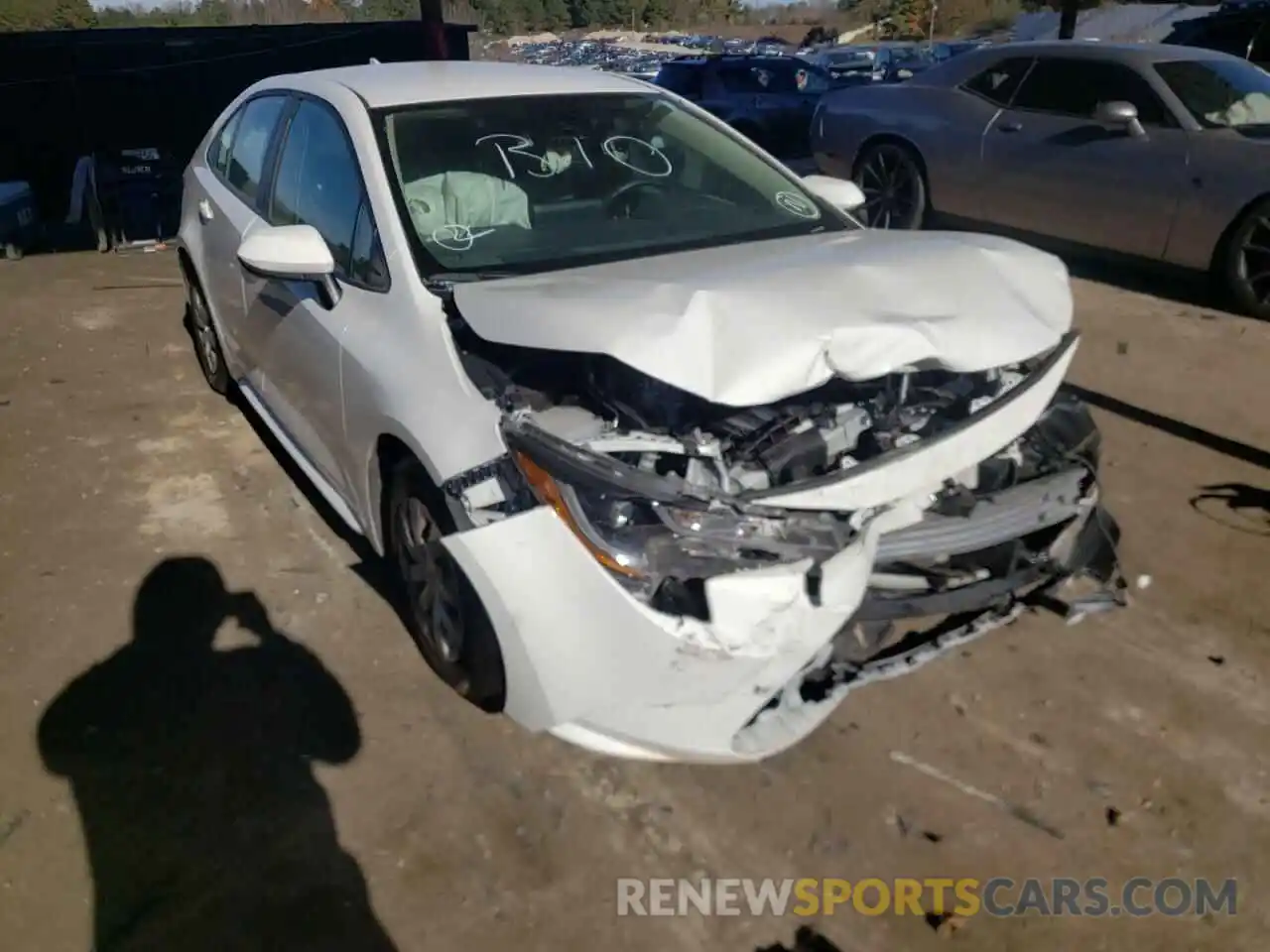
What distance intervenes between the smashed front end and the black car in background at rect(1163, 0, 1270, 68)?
353 inches

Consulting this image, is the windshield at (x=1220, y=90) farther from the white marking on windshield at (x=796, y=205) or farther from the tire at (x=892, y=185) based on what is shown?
the white marking on windshield at (x=796, y=205)

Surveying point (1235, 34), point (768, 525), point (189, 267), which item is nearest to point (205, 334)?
point (189, 267)

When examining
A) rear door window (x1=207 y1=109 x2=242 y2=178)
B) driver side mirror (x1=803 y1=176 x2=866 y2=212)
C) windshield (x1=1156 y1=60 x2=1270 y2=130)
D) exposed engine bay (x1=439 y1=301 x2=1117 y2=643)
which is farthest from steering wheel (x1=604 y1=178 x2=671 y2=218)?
windshield (x1=1156 y1=60 x2=1270 y2=130)

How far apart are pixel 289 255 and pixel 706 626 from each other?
1743 millimetres

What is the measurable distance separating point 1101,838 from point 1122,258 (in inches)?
218

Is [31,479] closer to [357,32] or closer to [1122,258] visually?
[1122,258]

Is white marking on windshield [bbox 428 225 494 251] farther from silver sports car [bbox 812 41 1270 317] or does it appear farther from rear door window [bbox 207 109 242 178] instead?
silver sports car [bbox 812 41 1270 317]

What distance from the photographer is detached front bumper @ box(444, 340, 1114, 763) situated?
2.28 meters

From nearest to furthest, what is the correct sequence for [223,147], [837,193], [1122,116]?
[837,193] → [223,147] → [1122,116]

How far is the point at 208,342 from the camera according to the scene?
5.24m

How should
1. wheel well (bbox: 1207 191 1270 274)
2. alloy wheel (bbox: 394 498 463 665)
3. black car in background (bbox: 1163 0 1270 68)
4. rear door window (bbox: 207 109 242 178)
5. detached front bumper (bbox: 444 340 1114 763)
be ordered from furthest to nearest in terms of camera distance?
1. black car in background (bbox: 1163 0 1270 68)
2. wheel well (bbox: 1207 191 1270 274)
3. rear door window (bbox: 207 109 242 178)
4. alloy wheel (bbox: 394 498 463 665)
5. detached front bumper (bbox: 444 340 1114 763)

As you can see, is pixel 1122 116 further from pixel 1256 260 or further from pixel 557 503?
pixel 557 503

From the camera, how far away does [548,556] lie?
233cm

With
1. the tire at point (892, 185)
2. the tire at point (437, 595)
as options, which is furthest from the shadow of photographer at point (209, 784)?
the tire at point (892, 185)
